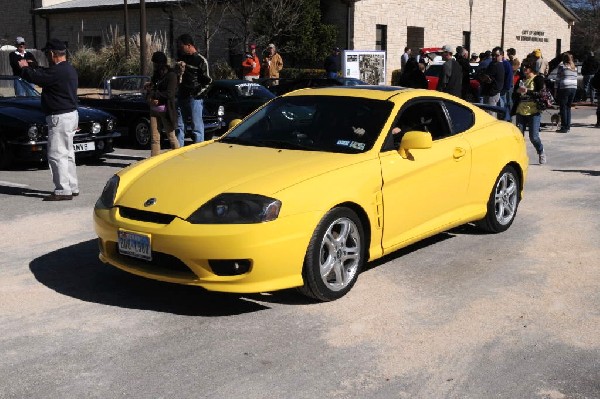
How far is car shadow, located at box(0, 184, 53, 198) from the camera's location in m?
9.38

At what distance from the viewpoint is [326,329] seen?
4.76 m

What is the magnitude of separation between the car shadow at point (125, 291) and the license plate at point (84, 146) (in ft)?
17.5

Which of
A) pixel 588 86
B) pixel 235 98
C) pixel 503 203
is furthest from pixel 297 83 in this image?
pixel 588 86

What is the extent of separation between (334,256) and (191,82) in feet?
20.0

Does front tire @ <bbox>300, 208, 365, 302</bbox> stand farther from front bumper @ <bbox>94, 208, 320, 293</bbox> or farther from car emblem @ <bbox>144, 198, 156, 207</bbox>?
car emblem @ <bbox>144, 198, 156, 207</bbox>

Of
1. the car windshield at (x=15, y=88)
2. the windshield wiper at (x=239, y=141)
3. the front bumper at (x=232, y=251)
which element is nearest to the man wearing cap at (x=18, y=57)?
the car windshield at (x=15, y=88)

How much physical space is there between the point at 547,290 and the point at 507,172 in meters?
1.99

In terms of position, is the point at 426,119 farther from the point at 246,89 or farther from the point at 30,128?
the point at 246,89

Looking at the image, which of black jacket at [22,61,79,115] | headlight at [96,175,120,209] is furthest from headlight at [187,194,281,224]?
black jacket at [22,61,79,115]

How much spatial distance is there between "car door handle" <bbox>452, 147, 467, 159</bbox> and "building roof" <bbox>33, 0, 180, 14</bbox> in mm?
27976

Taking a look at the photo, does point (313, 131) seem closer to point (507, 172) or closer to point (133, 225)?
point (133, 225)

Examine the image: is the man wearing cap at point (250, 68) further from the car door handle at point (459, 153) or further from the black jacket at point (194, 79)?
the car door handle at point (459, 153)

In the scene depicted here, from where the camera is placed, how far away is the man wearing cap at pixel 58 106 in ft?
28.4

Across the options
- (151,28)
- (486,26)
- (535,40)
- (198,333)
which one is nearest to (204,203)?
(198,333)
